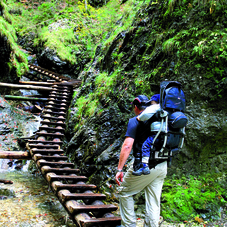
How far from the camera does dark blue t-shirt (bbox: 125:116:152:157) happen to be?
2.58 meters

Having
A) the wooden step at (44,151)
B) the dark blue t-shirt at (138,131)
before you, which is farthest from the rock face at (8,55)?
the dark blue t-shirt at (138,131)

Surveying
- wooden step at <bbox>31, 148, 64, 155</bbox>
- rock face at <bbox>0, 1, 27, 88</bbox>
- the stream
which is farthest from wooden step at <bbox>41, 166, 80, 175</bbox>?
rock face at <bbox>0, 1, 27, 88</bbox>

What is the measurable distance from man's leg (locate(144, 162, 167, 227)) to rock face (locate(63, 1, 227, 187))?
1.64 m

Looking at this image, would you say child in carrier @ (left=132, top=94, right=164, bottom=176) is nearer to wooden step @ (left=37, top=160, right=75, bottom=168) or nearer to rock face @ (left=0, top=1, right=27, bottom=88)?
wooden step @ (left=37, top=160, right=75, bottom=168)

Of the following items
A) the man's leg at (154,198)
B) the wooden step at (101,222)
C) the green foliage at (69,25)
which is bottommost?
the wooden step at (101,222)

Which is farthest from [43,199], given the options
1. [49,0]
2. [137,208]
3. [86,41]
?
[49,0]

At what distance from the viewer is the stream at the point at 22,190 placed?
13.3 feet

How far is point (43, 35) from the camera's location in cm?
1714

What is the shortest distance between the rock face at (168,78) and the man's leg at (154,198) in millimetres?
1643

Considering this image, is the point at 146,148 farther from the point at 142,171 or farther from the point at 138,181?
the point at 138,181

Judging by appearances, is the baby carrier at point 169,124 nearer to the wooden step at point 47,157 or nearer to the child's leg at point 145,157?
the child's leg at point 145,157

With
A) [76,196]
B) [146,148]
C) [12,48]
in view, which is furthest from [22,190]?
[12,48]

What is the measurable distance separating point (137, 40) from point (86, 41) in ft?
37.0

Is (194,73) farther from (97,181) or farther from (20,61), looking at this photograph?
(20,61)
